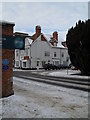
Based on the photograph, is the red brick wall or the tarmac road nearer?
the red brick wall

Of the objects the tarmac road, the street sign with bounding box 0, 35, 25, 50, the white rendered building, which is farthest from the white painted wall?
the street sign with bounding box 0, 35, 25, 50

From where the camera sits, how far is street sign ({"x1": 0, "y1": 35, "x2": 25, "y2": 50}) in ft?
Answer: 26.4

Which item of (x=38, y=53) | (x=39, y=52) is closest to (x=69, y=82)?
(x=38, y=53)

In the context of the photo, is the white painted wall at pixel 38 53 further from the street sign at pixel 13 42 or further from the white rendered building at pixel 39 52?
the street sign at pixel 13 42

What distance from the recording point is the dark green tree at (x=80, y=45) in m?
23.1

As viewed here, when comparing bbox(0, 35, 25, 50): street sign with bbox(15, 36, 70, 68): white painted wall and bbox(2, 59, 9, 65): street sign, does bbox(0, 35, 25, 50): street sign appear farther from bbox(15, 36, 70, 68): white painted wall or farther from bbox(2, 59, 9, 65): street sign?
bbox(15, 36, 70, 68): white painted wall

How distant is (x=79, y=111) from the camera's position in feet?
20.9

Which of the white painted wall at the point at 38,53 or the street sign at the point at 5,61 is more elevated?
the white painted wall at the point at 38,53

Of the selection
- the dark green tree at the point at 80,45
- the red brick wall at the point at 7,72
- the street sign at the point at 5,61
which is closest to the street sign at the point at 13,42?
the red brick wall at the point at 7,72

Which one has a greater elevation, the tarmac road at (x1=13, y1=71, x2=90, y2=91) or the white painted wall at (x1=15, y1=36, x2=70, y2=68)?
the white painted wall at (x1=15, y1=36, x2=70, y2=68)

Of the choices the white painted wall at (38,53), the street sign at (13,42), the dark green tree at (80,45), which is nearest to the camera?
the street sign at (13,42)

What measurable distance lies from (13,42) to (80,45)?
17.1 meters

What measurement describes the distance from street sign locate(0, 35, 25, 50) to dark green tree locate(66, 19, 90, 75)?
1611 centimetres

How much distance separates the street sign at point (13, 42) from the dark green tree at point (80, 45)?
16109 mm
